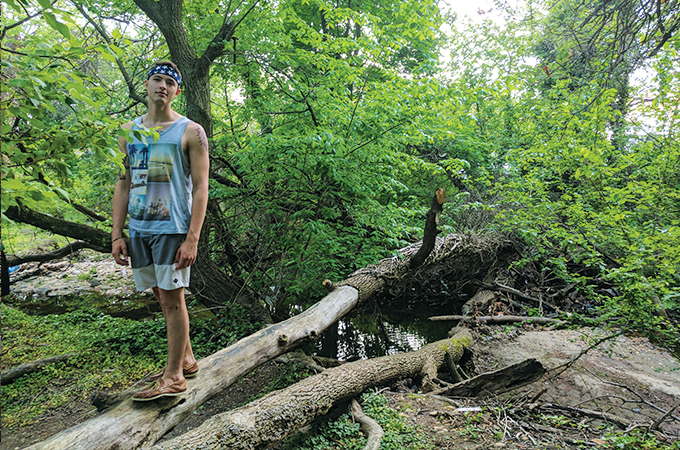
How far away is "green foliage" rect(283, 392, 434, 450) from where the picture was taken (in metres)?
2.79

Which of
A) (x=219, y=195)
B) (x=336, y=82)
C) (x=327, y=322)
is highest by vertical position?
(x=336, y=82)

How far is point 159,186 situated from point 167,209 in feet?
0.51

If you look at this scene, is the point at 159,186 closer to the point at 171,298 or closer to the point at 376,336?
the point at 171,298

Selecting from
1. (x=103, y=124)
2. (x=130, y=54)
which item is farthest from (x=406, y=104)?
(x=130, y=54)

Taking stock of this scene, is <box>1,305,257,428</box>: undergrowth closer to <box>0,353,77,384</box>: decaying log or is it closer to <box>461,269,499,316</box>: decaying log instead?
<box>0,353,77,384</box>: decaying log

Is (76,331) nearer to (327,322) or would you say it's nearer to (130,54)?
(327,322)

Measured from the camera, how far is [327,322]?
401cm

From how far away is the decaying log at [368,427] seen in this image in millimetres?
2662

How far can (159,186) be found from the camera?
6.99 feet

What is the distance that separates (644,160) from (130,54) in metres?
8.58

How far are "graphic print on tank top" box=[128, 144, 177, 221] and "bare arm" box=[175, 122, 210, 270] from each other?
118 millimetres

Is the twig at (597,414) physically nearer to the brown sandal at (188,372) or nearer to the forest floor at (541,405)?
the forest floor at (541,405)

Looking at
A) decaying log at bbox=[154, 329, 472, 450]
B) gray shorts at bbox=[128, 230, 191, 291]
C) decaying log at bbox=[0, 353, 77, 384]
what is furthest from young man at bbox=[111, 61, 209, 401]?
decaying log at bbox=[0, 353, 77, 384]

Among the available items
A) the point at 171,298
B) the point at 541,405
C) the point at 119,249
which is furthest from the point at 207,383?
the point at 541,405
